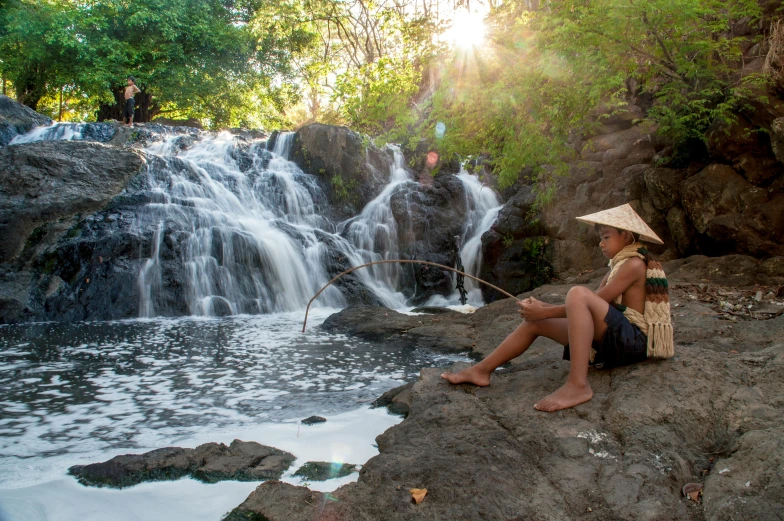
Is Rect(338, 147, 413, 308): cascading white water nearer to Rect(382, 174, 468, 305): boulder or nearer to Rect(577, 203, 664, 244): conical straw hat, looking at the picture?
Rect(382, 174, 468, 305): boulder

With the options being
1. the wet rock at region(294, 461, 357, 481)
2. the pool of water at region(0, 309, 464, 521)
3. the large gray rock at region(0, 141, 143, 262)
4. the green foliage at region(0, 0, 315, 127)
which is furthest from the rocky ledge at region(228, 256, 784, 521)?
the green foliage at region(0, 0, 315, 127)

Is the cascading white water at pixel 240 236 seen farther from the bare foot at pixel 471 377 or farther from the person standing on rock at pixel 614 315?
the person standing on rock at pixel 614 315

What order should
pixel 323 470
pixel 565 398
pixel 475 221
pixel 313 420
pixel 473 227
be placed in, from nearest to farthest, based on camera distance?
pixel 323 470
pixel 565 398
pixel 313 420
pixel 473 227
pixel 475 221

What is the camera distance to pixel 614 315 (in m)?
3.19

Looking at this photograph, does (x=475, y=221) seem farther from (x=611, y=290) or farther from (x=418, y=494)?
(x=418, y=494)

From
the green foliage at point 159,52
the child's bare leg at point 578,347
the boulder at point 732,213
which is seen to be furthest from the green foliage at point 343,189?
the child's bare leg at point 578,347

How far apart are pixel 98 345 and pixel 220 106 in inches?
747

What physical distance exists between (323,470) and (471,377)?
1.21 metres

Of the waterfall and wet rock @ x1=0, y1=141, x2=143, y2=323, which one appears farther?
the waterfall

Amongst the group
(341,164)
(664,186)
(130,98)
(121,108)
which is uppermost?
(121,108)

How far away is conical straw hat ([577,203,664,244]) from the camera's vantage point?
3.26 m

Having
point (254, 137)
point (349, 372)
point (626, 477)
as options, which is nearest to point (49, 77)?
point (254, 137)

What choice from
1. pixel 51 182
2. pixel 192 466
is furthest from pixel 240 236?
pixel 192 466

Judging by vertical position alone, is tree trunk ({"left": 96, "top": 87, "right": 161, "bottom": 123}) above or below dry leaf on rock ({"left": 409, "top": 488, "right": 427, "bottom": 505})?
above
